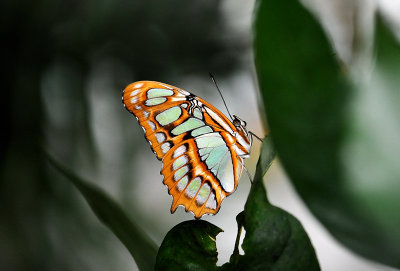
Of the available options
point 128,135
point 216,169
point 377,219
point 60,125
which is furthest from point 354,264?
point 377,219

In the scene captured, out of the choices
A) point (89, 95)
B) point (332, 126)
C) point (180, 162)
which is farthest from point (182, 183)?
point (89, 95)

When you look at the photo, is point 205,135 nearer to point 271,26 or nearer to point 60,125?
point 271,26

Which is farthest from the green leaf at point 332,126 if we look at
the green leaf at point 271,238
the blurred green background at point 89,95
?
the blurred green background at point 89,95

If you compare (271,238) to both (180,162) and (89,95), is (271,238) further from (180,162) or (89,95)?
(89,95)

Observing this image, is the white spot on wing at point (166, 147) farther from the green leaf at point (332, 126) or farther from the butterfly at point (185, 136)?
the green leaf at point (332, 126)

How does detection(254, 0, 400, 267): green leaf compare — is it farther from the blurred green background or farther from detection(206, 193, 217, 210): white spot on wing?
the blurred green background

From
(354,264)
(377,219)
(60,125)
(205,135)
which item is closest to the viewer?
(377,219)

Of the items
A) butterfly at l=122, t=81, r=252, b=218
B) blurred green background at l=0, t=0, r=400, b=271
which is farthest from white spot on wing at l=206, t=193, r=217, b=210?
blurred green background at l=0, t=0, r=400, b=271
